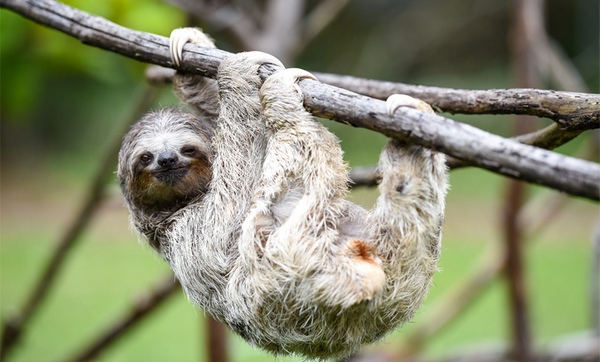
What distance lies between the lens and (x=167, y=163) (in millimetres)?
4137

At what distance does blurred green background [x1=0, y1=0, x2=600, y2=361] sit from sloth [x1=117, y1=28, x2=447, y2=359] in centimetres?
92

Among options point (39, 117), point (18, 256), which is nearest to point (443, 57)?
point (39, 117)

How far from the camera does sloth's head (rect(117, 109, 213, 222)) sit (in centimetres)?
417

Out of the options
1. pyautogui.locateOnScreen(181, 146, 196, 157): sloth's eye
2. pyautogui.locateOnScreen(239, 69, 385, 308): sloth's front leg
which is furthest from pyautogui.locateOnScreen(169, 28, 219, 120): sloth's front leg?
pyautogui.locateOnScreen(239, 69, 385, 308): sloth's front leg

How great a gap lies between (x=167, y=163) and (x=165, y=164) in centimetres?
2

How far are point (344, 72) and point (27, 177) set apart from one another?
26.3ft

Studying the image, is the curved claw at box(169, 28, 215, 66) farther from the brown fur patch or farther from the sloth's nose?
the brown fur patch

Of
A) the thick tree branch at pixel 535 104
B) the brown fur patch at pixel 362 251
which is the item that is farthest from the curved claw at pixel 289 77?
the thick tree branch at pixel 535 104

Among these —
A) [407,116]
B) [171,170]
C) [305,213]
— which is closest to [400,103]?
[407,116]

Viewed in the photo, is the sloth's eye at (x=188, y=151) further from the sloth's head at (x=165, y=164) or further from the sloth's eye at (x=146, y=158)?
the sloth's eye at (x=146, y=158)

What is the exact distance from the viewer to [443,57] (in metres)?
18.9

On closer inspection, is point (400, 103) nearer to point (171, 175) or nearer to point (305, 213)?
point (305, 213)

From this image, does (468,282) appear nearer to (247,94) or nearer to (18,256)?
(247,94)

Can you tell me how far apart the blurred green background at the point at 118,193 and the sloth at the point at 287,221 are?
923 millimetres
